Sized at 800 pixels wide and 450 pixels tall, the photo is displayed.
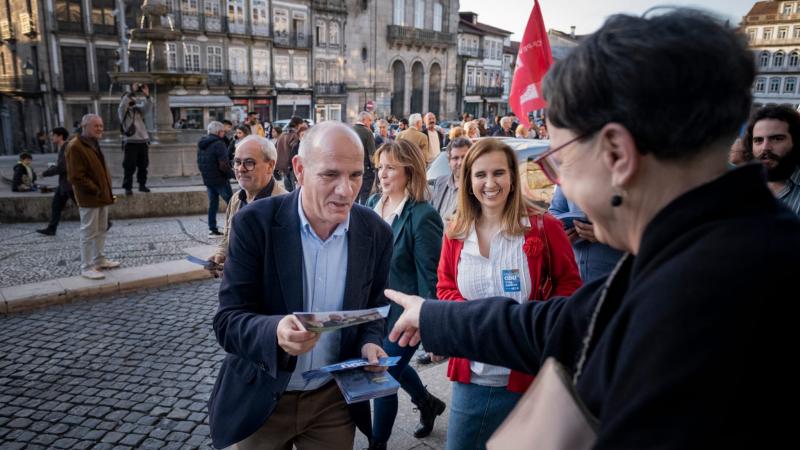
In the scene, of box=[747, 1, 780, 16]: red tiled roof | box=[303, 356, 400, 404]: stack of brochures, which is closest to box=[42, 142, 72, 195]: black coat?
box=[303, 356, 400, 404]: stack of brochures

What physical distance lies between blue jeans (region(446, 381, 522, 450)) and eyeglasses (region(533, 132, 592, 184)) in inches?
57.0

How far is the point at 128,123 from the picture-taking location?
10477 millimetres

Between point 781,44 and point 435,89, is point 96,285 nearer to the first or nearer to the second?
point 435,89

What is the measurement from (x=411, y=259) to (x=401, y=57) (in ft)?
148

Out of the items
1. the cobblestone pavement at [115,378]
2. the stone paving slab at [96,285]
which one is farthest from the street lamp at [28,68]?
the cobblestone pavement at [115,378]

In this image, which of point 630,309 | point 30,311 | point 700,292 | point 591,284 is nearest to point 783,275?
point 700,292

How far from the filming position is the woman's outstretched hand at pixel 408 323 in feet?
5.99

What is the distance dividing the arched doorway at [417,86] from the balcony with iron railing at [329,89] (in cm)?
866

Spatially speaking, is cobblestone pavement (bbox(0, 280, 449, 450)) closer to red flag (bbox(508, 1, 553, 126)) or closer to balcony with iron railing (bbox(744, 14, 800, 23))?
red flag (bbox(508, 1, 553, 126))

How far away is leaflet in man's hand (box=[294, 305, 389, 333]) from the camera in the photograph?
181 cm

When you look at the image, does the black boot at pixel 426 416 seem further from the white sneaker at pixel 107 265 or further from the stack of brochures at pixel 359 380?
the white sneaker at pixel 107 265

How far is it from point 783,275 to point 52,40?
127ft

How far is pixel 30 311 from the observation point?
19.4 ft

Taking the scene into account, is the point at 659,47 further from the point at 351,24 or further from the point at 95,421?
the point at 351,24
